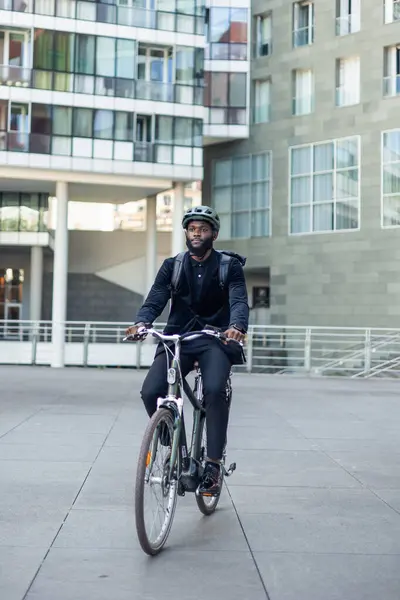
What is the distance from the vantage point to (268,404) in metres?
13.8

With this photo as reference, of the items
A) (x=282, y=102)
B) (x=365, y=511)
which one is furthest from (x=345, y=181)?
(x=365, y=511)

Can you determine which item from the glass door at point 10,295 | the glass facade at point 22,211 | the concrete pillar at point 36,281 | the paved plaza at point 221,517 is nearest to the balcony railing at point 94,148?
the glass facade at point 22,211

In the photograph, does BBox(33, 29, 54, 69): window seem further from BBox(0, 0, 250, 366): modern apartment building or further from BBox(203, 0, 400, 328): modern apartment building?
BBox(203, 0, 400, 328): modern apartment building

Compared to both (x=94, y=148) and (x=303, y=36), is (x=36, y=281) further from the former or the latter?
(x=303, y=36)

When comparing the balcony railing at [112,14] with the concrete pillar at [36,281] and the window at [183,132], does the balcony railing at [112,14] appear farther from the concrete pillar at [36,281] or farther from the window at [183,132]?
the concrete pillar at [36,281]

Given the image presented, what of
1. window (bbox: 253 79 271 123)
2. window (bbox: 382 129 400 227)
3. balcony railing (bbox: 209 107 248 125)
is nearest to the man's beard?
window (bbox: 382 129 400 227)

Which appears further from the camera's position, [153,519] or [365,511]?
[365,511]

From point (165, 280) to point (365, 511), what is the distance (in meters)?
2.02

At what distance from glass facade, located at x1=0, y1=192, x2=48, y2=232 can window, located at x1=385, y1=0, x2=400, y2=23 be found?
16.6m

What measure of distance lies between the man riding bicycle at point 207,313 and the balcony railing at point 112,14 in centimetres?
3020

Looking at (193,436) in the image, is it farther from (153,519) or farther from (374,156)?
(374,156)

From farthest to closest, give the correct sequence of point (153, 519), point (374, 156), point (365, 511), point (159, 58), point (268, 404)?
1. point (374, 156)
2. point (159, 58)
3. point (268, 404)
4. point (365, 511)
5. point (153, 519)

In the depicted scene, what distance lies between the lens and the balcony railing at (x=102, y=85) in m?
33.2

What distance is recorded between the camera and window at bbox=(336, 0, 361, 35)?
3800cm
